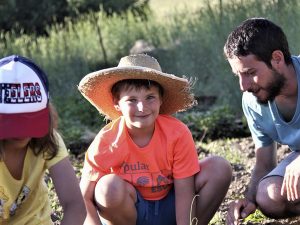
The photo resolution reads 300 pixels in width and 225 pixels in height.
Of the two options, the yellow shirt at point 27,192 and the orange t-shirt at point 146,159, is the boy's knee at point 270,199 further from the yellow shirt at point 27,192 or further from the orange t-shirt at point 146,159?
the yellow shirt at point 27,192

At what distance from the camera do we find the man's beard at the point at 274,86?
420 centimetres

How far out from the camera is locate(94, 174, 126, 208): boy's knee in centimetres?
400

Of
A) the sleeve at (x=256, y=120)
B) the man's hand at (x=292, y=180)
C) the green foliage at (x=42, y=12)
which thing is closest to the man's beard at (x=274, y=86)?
the sleeve at (x=256, y=120)

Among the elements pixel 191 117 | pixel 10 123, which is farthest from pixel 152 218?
pixel 191 117

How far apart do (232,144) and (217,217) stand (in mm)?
2131

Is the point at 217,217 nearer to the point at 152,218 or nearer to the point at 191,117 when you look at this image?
the point at 152,218

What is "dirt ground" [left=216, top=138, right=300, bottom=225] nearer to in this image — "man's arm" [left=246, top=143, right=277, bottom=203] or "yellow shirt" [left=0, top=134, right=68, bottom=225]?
"man's arm" [left=246, top=143, right=277, bottom=203]

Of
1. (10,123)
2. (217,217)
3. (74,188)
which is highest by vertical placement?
(10,123)

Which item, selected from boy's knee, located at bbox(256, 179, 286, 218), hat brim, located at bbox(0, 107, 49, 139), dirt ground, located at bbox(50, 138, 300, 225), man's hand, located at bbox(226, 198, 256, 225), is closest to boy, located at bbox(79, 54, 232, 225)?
man's hand, located at bbox(226, 198, 256, 225)

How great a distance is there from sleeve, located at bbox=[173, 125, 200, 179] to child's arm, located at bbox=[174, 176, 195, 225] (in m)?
0.03

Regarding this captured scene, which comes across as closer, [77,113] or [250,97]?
[250,97]

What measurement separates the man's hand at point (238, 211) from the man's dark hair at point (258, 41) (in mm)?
757

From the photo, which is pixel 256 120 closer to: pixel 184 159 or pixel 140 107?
pixel 184 159

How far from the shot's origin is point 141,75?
4141 millimetres
